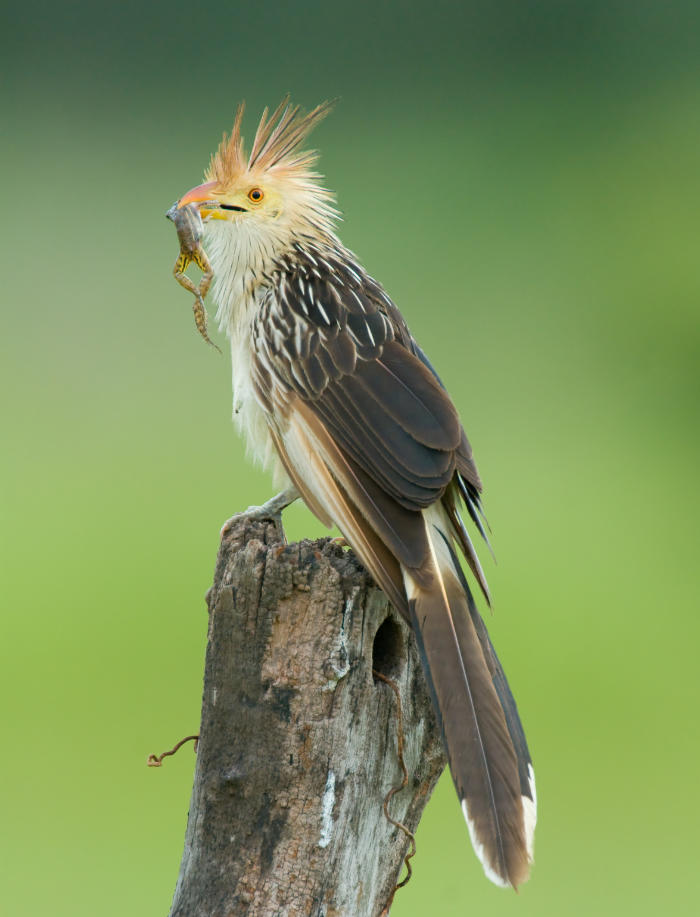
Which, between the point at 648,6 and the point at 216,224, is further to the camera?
the point at 648,6

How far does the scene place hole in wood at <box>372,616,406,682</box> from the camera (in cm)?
180

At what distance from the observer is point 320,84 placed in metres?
6.49

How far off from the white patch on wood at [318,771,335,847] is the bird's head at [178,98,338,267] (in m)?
1.32

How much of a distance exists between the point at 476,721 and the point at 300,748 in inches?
11.3

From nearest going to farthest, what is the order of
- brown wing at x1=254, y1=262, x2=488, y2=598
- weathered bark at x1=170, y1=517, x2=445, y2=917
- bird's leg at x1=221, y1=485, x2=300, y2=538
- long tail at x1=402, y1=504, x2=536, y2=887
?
long tail at x1=402, y1=504, x2=536, y2=887, weathered bark at x1=170, y1=517, x2=445, y2=917, brown wing at x1=254, y1=262, x2=488, y2=598, bird's leg at x1=221, y1=485, x2=300, y2=538

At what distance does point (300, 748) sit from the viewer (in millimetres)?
1686

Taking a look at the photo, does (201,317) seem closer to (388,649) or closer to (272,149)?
(272,149)

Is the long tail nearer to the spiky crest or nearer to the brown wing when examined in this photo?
the brown wing

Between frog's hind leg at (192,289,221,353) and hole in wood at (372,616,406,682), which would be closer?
hole in wood at (372,616,406,682)

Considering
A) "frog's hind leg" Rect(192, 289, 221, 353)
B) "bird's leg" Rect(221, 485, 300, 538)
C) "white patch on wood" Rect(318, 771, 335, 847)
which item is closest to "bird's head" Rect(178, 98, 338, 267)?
"frog's hind leg" Rect(192, 289, 221, 353)

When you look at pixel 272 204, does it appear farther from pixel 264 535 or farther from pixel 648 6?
pixel 648 6

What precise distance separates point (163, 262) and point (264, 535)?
414 centimetres

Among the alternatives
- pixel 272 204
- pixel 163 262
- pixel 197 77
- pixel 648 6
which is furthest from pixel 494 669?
pixel 648 6

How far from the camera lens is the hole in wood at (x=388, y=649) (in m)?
1.80
